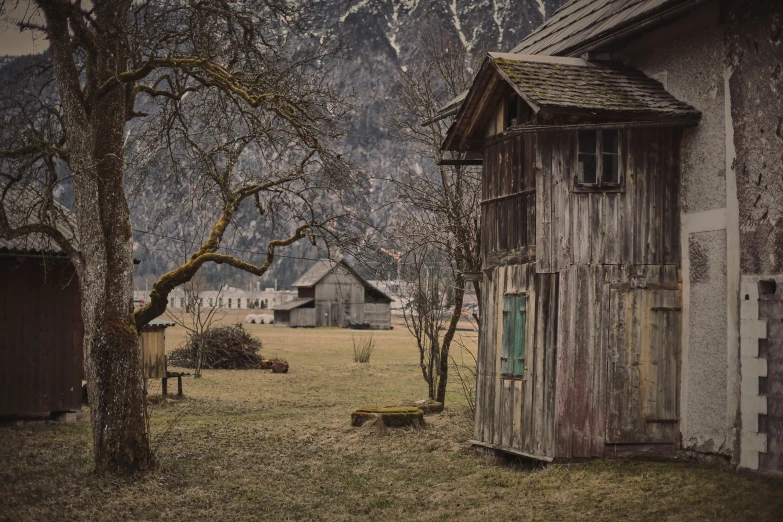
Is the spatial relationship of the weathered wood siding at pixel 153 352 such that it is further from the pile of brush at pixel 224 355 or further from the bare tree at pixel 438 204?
the pile of brush at pixel 224 355

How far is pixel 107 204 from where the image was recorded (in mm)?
11625

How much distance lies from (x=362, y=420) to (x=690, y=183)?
7391mm

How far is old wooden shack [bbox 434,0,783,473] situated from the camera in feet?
34.2

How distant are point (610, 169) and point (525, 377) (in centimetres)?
307

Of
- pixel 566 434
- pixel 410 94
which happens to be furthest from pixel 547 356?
pixel 410 94

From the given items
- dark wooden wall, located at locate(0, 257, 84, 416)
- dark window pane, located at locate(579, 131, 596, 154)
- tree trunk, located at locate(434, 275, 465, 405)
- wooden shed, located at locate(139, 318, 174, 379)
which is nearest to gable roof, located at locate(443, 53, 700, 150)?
dark window pane, located at locate(579, 131, 596, 154)

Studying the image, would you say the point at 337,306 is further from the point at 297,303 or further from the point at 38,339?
the point at 38,339

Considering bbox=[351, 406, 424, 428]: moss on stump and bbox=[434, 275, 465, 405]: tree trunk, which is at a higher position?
bbox=[434, 275, 465, 405]: tree trunk

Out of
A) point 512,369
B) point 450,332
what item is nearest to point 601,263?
point 512,369

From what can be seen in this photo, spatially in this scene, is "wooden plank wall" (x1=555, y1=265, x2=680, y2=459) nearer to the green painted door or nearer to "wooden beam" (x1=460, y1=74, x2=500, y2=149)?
the green painted door

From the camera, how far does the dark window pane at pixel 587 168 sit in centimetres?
1140

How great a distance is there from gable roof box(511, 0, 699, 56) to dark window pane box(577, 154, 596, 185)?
1.76 meters

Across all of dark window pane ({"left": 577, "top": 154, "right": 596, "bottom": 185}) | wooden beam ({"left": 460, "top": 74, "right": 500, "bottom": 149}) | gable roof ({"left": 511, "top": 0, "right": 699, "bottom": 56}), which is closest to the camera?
gable roof ({"left": 511, "top": 0, "right": 699, "bottom": 56})

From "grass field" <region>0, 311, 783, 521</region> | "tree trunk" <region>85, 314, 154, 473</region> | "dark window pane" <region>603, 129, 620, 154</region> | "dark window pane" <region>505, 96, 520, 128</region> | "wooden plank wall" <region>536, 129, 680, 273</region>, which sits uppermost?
"dark window pane" <region>505, 96, 520, 128</region>
